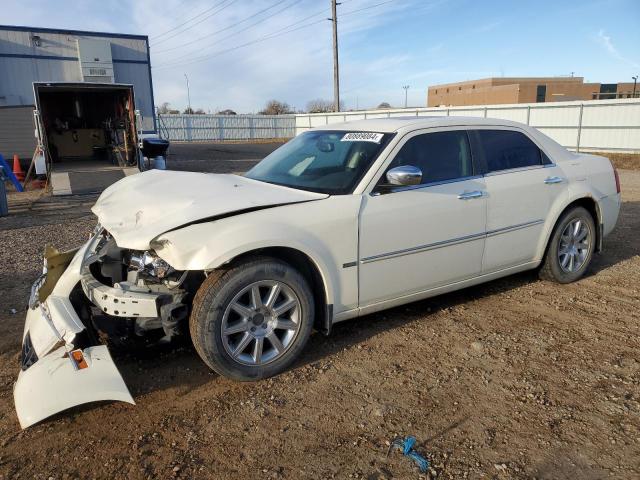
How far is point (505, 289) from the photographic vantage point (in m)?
4.96

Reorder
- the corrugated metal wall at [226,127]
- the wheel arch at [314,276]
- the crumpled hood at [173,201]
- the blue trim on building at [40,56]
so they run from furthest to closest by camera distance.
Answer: the corrugated metal wall at [226,127] < the blue trim on building at [40,56] < the wheel arch at [314,276] < the crumpled hood at [173,201]

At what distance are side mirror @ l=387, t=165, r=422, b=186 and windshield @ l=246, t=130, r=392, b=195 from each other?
9.1 inches

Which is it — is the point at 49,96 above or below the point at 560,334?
above

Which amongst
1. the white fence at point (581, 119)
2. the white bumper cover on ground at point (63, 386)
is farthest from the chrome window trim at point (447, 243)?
the white fence at point (581, 119)

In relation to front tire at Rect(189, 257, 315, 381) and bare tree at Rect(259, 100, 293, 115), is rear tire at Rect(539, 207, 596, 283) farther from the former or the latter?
bare tree at Rect(259, 100, 293, 115)

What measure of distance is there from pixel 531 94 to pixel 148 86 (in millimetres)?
51671

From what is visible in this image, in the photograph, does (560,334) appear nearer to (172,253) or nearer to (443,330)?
(443,330)

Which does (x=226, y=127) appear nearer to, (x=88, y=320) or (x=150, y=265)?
(x=88, y=320)

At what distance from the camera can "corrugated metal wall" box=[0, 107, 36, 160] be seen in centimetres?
1486

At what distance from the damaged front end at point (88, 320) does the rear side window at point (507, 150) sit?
2815 millimetres

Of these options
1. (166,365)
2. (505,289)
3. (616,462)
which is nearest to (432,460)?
(616,462)

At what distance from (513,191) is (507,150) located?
0.42 m

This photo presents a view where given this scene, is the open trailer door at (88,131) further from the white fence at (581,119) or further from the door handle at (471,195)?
the door handle at (471,195)

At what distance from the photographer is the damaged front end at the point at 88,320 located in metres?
2.73
